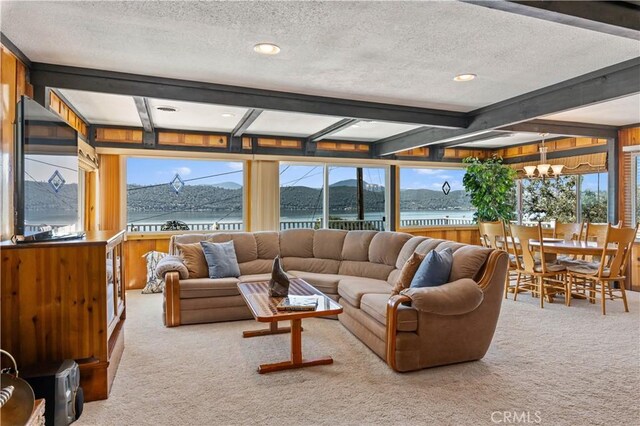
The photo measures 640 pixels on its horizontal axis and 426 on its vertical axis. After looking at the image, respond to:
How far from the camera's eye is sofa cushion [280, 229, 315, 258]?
5.12 meters

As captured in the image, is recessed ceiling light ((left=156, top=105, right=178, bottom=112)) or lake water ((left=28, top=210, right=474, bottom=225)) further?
lake water ((left=28, top=210, right=474, bottom=225))

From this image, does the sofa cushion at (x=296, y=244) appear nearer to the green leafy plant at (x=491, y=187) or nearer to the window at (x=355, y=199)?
the window at (x=355, y=199)

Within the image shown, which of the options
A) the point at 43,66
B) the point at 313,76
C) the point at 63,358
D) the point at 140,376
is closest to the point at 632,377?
the point at 313,76

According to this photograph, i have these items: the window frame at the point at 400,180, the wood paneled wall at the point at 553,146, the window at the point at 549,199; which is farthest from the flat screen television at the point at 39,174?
the wood paneled wall at the point at 553,146

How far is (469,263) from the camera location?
3156 mm

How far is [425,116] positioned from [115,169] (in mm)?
4513

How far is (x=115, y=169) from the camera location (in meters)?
5.69

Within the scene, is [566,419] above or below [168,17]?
below

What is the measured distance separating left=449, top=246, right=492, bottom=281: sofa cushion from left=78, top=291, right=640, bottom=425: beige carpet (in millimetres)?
705

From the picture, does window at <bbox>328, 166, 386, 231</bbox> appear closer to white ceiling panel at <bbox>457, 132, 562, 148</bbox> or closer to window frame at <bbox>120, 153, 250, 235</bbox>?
window frame at <bbox>120, 153, 250, 235</bbox>

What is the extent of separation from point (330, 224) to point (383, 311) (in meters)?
4.04

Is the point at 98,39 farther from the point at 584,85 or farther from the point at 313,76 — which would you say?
the point at 584,85

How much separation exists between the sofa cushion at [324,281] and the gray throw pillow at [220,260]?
2.54 ft

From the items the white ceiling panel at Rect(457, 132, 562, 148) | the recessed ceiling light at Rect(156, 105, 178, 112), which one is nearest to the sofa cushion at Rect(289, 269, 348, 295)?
the recessed ceiling light at Rect(156, 105, 178, 112)
